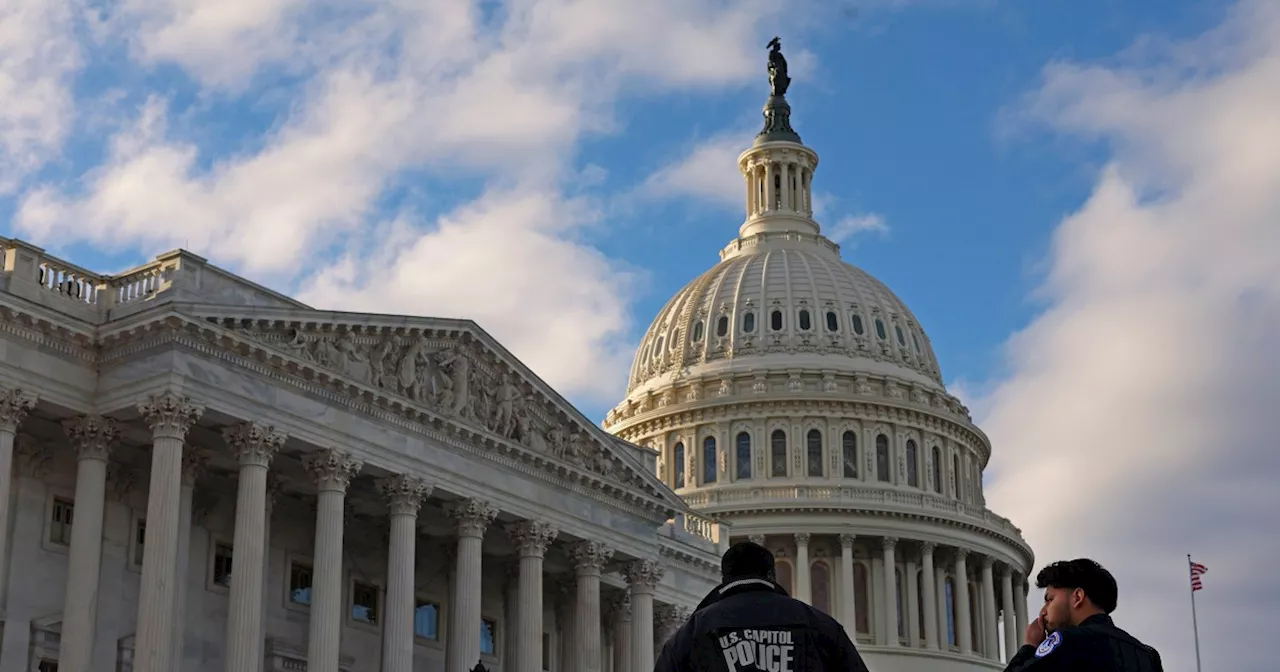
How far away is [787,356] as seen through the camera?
10781cm

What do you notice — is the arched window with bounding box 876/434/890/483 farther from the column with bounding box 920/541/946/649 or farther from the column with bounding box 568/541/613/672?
the column with bounding box 568/541/613/672

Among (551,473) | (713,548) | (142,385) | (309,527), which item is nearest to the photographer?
(142,385)

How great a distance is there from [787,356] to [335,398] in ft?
210

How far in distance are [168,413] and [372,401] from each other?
6940mm

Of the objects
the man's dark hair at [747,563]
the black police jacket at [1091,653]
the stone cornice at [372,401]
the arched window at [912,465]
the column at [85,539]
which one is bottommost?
the black police jacket at [1091,653]

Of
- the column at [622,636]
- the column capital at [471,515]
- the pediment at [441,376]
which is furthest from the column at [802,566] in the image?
the column capital at [471,515]

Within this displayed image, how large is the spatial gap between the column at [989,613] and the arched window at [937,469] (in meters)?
5.07

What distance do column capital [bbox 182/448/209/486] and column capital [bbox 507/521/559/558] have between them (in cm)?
1055

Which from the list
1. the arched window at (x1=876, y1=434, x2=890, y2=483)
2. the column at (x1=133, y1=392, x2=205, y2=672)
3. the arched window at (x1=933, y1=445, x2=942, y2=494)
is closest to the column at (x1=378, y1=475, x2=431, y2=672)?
the column at (x1=133, y1=392, x2=205, y2=672)

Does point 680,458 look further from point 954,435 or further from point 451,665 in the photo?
point 451,665

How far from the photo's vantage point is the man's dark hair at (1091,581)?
9.32 meters

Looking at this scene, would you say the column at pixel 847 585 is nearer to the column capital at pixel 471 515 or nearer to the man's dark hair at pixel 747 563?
the column capital at pixel 471 515

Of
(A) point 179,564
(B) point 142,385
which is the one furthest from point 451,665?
(B) point 142,385

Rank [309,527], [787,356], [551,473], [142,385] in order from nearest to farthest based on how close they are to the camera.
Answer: [142,385], [309,527], [551,473], [787,356]
